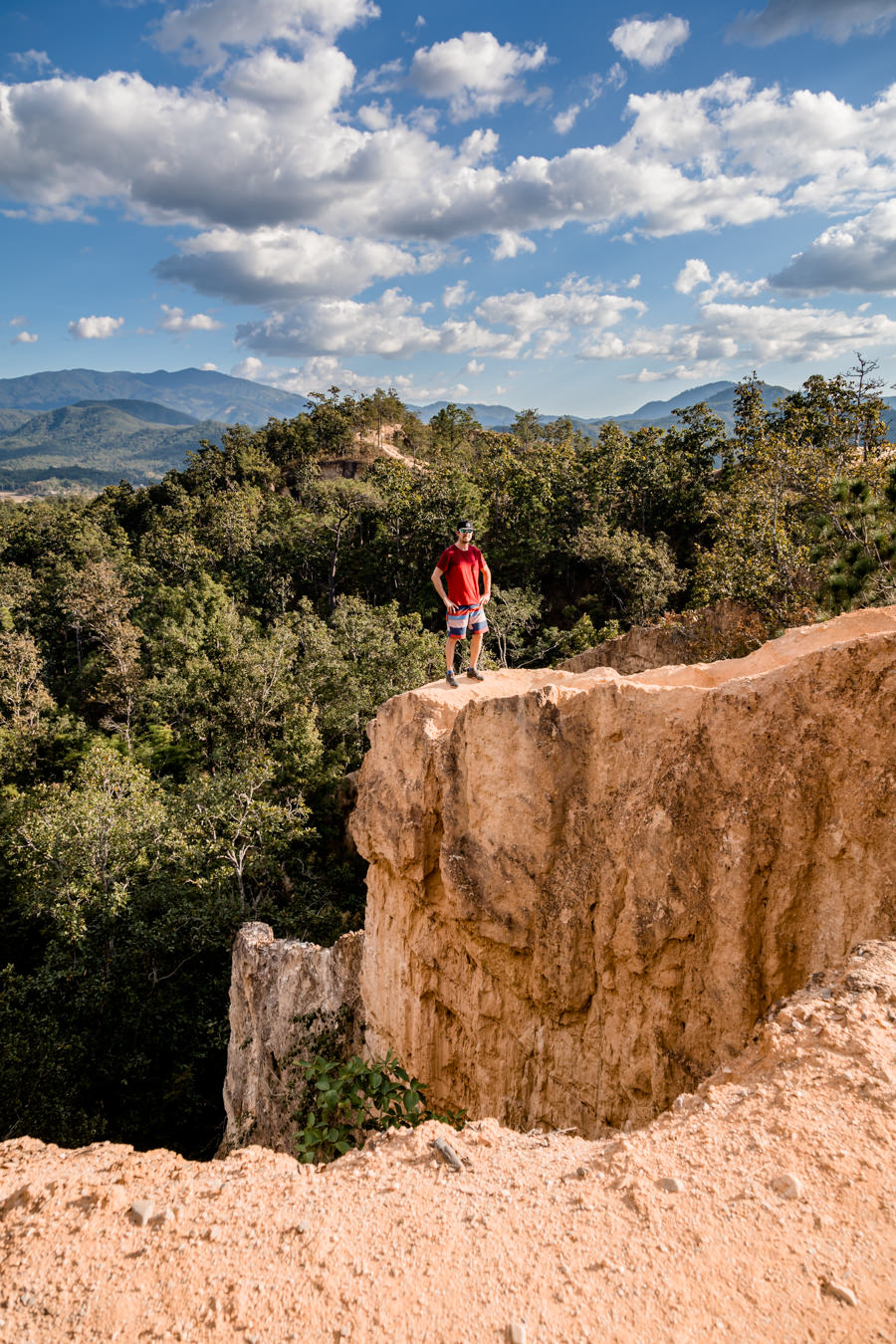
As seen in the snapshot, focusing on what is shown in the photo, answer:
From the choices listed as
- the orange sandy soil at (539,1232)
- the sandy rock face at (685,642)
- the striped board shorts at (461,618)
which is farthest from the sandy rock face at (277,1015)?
the sandy rock face at (685,642)

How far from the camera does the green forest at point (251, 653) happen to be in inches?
670

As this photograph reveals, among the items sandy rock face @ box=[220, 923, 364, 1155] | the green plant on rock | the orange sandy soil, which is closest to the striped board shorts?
the green plant on rock

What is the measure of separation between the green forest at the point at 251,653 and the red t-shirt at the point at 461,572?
9611 mm

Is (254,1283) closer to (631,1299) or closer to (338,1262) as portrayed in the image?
(338,1262)

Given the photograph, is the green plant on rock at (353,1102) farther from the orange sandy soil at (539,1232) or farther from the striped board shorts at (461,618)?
the striped board shorts at (461,618)

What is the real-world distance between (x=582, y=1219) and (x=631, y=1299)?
23.4 inches

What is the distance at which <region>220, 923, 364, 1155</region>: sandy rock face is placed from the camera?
1259 centimetres

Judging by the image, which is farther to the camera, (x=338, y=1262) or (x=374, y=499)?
(x=374, y=499)

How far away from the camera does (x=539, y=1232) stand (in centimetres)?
438

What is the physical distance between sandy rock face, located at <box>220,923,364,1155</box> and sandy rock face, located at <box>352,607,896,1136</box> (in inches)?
70.3

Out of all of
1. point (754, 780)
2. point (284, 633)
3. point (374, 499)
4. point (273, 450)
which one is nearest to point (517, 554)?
point (374, 499)

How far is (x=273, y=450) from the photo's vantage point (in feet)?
238

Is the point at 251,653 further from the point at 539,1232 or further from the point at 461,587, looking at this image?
the point at 539,1232

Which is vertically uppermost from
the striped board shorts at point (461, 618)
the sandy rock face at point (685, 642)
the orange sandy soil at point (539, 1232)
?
the striped board shorts at point (461, 618)
